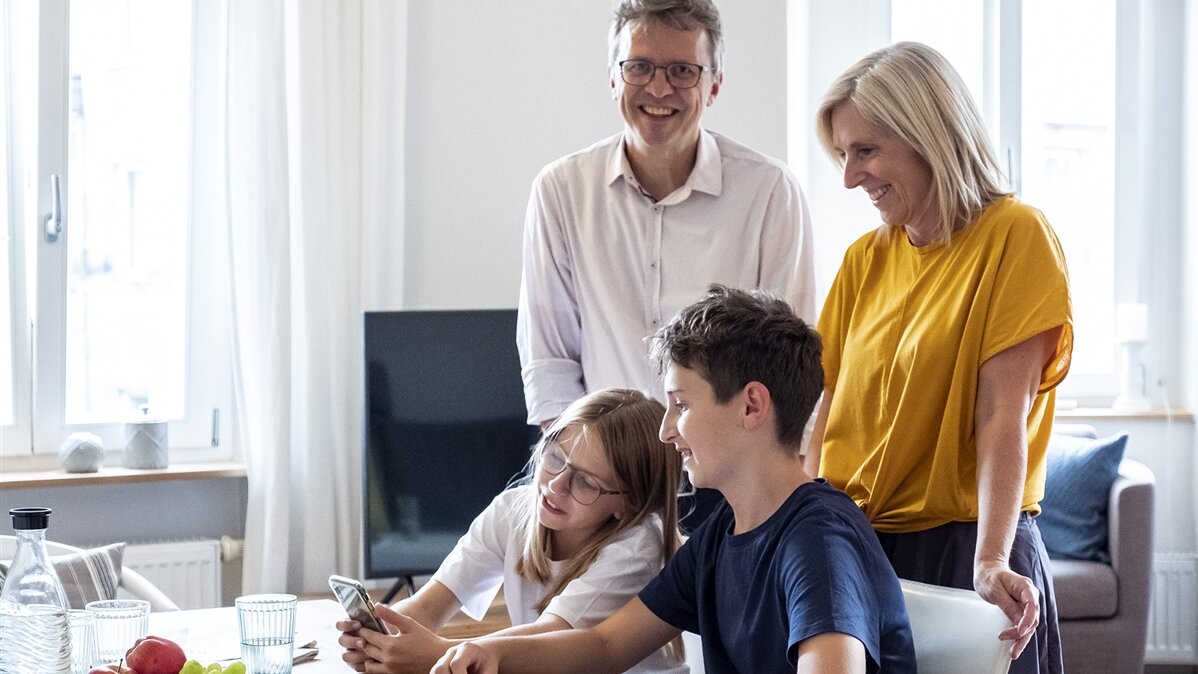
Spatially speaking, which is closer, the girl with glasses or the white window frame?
the girl with glasses

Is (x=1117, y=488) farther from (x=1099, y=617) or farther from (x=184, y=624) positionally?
(x=184, y=624)

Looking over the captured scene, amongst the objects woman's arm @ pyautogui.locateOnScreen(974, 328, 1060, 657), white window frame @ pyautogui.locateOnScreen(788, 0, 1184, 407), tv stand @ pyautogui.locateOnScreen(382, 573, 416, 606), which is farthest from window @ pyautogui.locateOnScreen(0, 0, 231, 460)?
woman's arm @ pyautogui.locateOnScreen(974, 328, 1060, 657)

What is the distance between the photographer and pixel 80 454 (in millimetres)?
3588

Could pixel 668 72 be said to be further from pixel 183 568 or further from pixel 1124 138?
pixel 1124 138

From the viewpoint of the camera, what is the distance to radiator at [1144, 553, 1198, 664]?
4543 mm

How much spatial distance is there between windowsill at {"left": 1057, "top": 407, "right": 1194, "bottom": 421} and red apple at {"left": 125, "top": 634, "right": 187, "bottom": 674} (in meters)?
3.95

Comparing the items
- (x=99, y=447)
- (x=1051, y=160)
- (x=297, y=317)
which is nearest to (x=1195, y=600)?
(x=1051, y=160)

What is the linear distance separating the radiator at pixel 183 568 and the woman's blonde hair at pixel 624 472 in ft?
6.76

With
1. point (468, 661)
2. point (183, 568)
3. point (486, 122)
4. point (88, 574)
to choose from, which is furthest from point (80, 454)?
point (468, 661)

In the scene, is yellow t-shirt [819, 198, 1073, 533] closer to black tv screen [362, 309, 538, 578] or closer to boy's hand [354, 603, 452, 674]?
boy's hand [354, 603, 452, 674]

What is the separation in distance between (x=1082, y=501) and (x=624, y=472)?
2.72m

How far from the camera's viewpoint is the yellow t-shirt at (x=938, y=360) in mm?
1679

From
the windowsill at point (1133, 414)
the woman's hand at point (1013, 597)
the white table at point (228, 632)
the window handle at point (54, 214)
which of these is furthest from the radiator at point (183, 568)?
the windowsill at point (1133, 414)

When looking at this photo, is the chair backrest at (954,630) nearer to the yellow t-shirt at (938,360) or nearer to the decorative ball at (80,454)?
the yellow t-shirt at (938,360)
